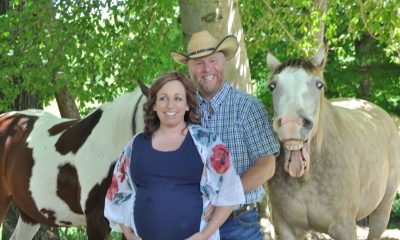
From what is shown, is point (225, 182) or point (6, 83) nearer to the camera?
point (225, 182)

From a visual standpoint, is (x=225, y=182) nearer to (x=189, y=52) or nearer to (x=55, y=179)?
(x=189, y=52)

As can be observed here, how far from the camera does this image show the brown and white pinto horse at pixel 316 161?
12.1 feet

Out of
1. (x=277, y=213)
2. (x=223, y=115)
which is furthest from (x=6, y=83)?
(x=223, y=115)

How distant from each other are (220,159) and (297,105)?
1048 mm

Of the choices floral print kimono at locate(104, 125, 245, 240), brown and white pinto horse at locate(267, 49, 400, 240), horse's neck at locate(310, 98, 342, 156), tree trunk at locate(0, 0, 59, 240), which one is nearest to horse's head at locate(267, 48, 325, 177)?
brown and white pinto horse at locate(267, 49, 400, 240)

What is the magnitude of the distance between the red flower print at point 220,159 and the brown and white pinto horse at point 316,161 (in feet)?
2.77

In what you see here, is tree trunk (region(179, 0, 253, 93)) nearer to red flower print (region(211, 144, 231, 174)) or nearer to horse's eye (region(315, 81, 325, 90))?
horse's eye (region(315, 81, 325, 90))

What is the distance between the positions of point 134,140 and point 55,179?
255 cm

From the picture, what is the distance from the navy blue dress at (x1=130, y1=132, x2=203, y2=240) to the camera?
272cm

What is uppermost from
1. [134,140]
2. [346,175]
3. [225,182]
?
[134,140]

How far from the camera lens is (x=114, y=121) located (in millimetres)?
4918

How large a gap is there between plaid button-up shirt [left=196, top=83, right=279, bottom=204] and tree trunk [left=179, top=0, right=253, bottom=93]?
5.52 ft

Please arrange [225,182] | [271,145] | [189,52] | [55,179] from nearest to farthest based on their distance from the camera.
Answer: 1. [225,182]
2. [271,145]
3. [189,52]
4. [55,179]

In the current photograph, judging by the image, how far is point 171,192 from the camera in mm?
2721
